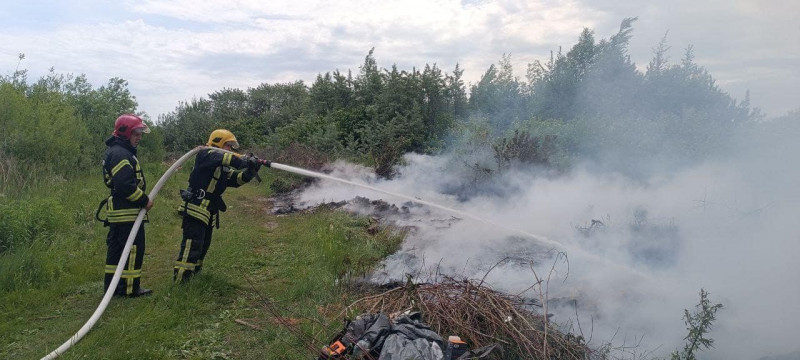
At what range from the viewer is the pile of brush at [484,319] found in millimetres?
3578

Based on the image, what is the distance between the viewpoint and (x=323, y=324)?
13.9 ft

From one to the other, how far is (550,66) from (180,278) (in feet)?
44.9

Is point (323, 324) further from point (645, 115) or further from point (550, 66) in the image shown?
point (550, 66)

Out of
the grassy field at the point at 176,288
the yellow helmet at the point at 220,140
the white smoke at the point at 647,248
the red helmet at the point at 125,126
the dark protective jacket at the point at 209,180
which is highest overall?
the red helmet at the point at 125,126

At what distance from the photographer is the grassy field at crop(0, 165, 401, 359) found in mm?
4059

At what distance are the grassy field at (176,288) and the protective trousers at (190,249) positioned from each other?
0.21 metres

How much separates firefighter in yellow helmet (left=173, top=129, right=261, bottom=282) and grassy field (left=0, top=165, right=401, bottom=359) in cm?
29

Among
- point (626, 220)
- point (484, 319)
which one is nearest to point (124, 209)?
point (484, 319)

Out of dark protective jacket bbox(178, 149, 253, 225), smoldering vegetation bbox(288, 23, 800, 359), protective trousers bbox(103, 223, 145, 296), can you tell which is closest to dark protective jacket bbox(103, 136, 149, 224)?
protective trousers bbox(103, 223, 145, 296)

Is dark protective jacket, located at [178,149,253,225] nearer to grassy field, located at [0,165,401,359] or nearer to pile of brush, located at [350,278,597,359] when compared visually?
grassy field, located at [0,165,401,359]

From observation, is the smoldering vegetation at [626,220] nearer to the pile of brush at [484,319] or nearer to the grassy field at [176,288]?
the pile of brush at [484,319]

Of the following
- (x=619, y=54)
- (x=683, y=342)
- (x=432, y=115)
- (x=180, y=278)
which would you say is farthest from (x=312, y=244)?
(x=619, y=54)

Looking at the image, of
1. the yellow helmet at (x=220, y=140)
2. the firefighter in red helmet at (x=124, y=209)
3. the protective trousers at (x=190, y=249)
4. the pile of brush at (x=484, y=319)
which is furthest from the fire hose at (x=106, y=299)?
the pile of brush at (x=484, y=319)

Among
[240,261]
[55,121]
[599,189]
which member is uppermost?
[55,121]
